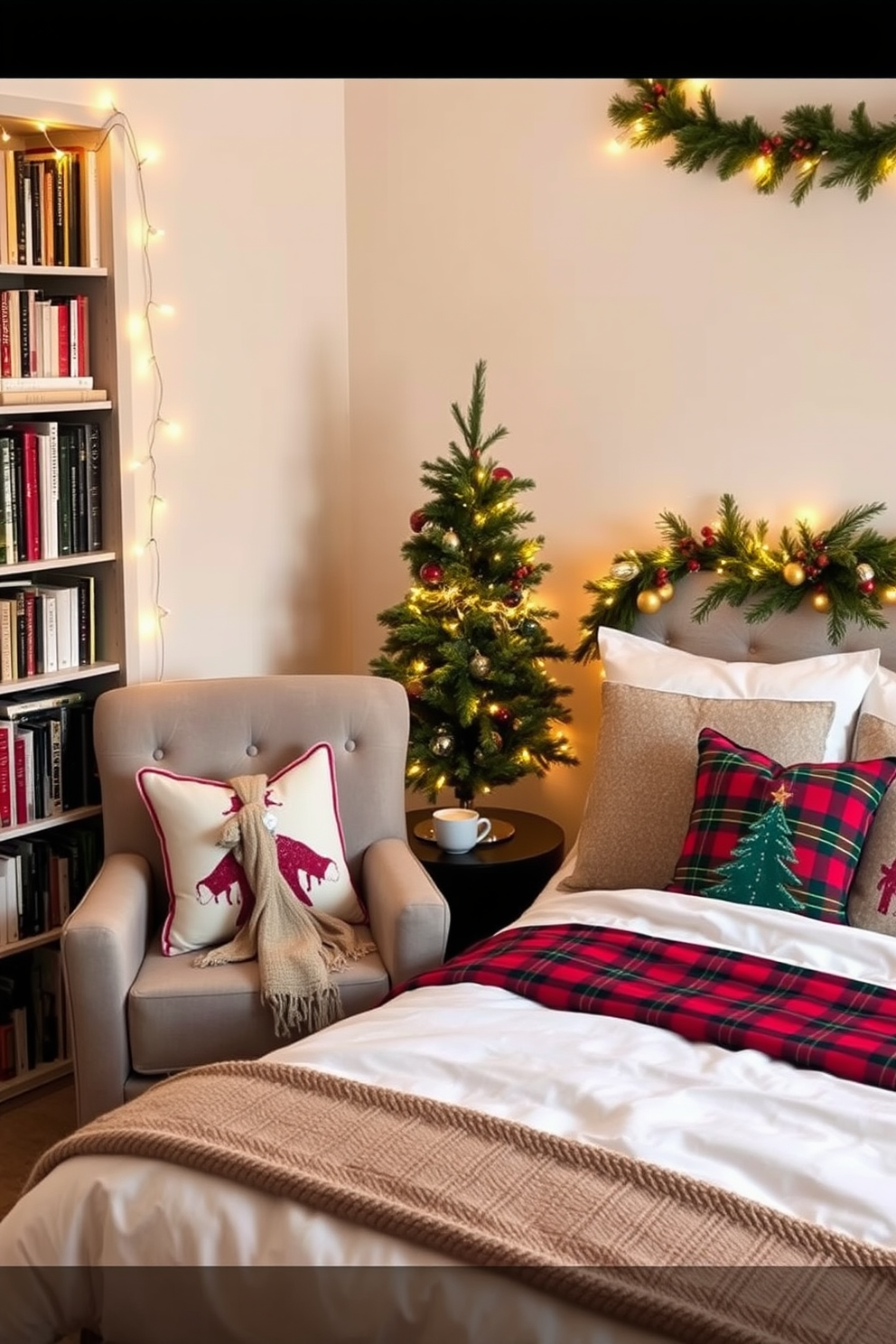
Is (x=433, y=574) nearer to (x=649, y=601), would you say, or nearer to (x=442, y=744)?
(x=442, y=744)

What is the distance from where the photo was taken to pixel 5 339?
9.96ft

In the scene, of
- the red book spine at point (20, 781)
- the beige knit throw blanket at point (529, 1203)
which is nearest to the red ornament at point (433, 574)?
the red book spine at point (20, 781)

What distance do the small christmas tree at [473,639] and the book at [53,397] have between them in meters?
0.80

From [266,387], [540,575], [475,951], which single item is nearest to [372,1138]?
[475,951]

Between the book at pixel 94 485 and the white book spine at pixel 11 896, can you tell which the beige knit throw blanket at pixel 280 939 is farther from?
the book at pixel 94 485

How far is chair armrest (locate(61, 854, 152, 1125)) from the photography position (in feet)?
8.71

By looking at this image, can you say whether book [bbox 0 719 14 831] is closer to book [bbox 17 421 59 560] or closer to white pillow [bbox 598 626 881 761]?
book [bbox 17 421 59 560]

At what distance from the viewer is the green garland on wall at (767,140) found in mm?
3191

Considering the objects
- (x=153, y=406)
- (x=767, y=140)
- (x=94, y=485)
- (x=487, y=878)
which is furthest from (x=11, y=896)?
(x=767, y=140)

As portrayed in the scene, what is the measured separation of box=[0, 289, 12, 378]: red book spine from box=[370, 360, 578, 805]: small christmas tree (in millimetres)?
1004

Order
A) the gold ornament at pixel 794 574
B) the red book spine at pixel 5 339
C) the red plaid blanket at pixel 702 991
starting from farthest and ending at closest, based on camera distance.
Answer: the gold ornament at pixel 794 574 → the red book spine at pixel 5 339 → the red plaid blanket at pixel 702 991

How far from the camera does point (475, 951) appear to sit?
2672 millimetres

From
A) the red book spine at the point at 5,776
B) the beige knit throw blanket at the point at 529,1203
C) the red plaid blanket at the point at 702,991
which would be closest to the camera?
the beige knit throw blanket at the point at 529,1203

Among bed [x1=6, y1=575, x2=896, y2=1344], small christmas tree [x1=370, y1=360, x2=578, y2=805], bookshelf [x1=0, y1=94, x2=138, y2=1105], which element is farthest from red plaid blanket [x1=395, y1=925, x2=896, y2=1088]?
bookshelf [x1=0, y1=94, x2=138, y2=1105]
